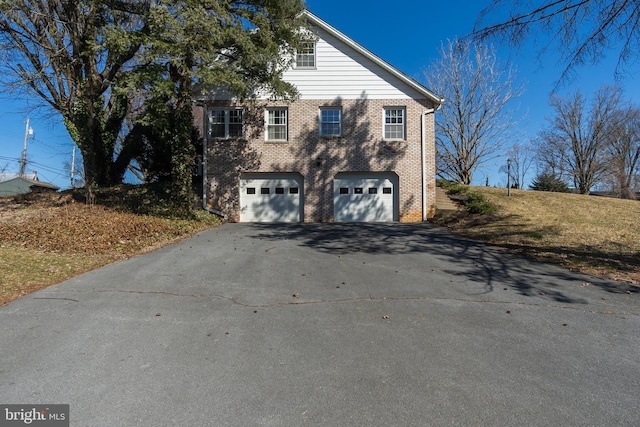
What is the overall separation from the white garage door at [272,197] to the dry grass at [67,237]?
5.99 feet

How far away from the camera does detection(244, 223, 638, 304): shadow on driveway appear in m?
6.71

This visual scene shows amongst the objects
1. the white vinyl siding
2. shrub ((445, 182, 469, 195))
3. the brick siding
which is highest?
the white vinyl siding

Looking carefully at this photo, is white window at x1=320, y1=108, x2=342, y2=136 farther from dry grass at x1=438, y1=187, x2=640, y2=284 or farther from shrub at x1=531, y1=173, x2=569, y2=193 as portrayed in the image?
shrub at x1=531, y1=173, x2=569, y2=193

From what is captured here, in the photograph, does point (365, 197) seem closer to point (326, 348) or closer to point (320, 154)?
point (320, 154)

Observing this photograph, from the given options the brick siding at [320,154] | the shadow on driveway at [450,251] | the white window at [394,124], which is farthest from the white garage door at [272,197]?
the white window at [394,124]

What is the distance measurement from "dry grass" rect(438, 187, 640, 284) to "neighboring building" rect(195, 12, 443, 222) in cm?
342

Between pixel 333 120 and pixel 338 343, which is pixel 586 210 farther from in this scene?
pixel 338 343

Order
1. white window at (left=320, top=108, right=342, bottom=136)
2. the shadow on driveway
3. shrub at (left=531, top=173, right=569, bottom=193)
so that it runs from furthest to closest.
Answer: shrub at (left=531, top=173, right=569, bottom=193)
white window at (left=320, top=108, right=342, bottom=136)
the shadow on driveway

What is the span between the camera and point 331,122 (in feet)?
53.2

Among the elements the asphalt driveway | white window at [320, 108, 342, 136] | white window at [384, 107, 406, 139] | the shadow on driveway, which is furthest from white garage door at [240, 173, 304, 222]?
the asphalt driveway

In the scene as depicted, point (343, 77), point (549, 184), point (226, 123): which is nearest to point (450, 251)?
point (343, 77)

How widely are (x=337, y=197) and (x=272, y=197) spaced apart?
2.91 m

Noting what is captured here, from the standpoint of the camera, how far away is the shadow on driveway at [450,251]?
6715 mm

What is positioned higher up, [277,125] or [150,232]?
[277,125]
